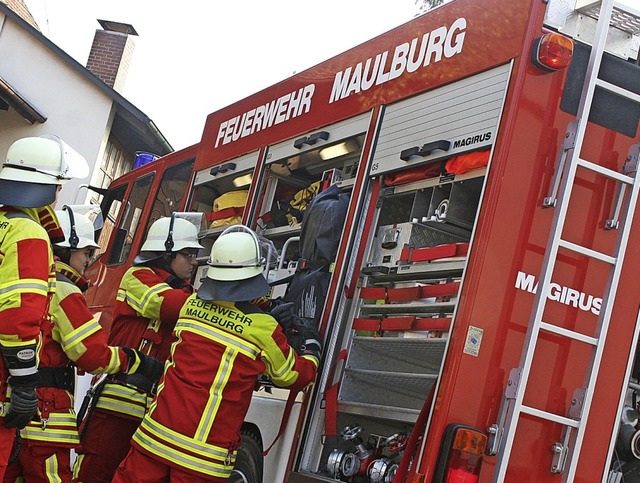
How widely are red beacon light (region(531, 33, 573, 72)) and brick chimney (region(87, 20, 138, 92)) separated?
22671 mm

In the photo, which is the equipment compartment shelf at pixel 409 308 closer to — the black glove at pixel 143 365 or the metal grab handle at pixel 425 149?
the metal grab handle at pixel 425 149

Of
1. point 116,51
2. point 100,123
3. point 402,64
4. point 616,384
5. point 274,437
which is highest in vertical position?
point 116,51


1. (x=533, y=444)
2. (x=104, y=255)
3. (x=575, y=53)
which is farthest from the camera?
(x=104, y=255)

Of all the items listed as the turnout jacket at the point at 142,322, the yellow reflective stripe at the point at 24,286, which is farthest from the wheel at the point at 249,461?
the yellow reflective stripe at the point at 24,286

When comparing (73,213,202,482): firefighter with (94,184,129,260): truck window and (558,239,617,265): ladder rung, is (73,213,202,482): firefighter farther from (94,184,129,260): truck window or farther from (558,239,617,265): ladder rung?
(94,184,129,260): truck window

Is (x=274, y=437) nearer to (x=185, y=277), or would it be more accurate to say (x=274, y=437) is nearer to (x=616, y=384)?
Result: (x=185, y=277)

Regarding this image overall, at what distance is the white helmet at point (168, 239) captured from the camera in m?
5.54

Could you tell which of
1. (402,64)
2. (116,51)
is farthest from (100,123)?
(402,64)

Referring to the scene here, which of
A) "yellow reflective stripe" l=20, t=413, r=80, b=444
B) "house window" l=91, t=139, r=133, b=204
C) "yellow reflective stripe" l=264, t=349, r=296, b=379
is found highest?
"house window" l=91, t=139, r=133, b=204

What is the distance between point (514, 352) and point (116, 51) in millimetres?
23539

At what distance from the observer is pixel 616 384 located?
3.88 metres

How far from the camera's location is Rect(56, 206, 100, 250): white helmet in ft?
16.4

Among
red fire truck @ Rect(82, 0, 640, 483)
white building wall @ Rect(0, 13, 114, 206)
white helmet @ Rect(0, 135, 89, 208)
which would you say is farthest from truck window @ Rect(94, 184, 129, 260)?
white building wall @ Rect(0, 13, 114, 206)

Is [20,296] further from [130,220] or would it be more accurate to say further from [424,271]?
[130,220]
